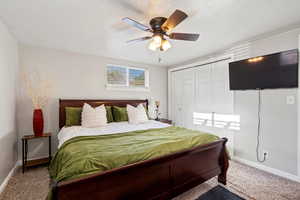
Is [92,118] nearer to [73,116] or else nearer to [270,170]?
[73,116]

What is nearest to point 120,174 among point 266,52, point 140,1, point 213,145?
point 213,145

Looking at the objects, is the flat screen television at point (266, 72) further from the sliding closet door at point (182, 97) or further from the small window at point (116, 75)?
the small window at point (116, 75)

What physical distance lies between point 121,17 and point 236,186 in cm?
288

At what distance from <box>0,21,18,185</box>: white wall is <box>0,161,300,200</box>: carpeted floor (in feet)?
0.83

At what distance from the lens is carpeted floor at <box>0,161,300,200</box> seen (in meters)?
1.92

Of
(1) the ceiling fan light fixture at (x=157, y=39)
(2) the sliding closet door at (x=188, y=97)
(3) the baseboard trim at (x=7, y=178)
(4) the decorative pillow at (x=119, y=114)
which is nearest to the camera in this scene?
(1) the ceiling fan light fixture at (x=157, y=39)

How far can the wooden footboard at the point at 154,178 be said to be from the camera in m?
1.17

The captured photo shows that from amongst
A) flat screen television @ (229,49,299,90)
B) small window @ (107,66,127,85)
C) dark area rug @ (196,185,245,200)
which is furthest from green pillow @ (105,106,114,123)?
flat screen television @ (229,49,299,90)

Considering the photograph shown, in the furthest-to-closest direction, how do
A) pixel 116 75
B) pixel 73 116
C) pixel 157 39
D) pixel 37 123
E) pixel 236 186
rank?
pixel 116 75 → pixel 73 116 → pixel 37 123 → pixel 236 186 → pixel 157 39

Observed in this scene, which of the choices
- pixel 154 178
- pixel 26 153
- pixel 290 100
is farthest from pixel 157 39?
pixel 26 153

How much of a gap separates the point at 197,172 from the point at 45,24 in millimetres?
2967

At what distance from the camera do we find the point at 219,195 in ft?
6.29

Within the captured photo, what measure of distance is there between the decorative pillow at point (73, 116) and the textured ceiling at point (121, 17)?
51.2 inches

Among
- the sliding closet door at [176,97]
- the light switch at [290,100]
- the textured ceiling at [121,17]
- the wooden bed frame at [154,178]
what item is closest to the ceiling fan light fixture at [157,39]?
the textured ceiling at [121,17]
